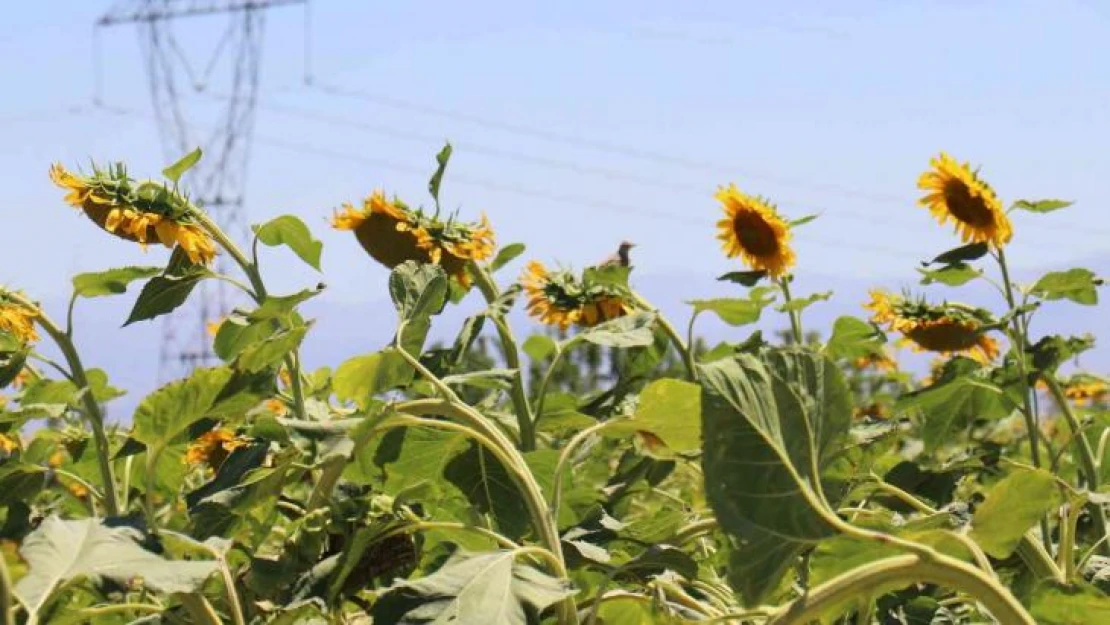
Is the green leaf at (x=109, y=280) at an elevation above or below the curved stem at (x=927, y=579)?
below

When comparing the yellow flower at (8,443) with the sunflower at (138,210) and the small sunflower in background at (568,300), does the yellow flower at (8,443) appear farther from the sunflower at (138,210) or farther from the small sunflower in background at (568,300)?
the small sunflower in background at (568,300)

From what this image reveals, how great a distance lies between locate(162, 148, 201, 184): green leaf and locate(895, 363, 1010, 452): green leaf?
0.92 m

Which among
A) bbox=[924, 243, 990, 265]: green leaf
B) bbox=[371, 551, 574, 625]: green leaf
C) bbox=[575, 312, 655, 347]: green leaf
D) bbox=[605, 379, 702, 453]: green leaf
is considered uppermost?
bbox=[605, 379, 702, 453]: green leaf

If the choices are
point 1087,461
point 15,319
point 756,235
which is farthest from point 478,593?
point 756,235

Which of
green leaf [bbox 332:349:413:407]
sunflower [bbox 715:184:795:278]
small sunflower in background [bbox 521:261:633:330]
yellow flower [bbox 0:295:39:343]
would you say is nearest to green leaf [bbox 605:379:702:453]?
green leaf [bbox 332:349:413:407]

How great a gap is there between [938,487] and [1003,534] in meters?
0.86

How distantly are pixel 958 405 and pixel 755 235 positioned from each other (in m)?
0.41

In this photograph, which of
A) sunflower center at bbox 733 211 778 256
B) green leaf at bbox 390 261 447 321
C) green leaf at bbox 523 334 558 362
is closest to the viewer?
green leaf at bbox 390 261 447 321

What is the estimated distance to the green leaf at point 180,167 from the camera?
1.31 meters

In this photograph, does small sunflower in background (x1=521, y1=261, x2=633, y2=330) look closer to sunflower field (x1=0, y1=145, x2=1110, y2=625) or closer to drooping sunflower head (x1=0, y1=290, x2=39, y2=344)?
sunflower field (x1=0, y1=145, x2=1110, y2=625)

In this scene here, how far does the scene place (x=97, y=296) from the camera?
1383 millimetres

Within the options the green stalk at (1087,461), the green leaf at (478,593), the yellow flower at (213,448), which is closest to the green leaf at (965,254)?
the green stalk at (1087,461)

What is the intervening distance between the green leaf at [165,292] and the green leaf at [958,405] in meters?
0.93

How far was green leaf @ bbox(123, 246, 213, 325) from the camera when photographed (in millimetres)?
1293
